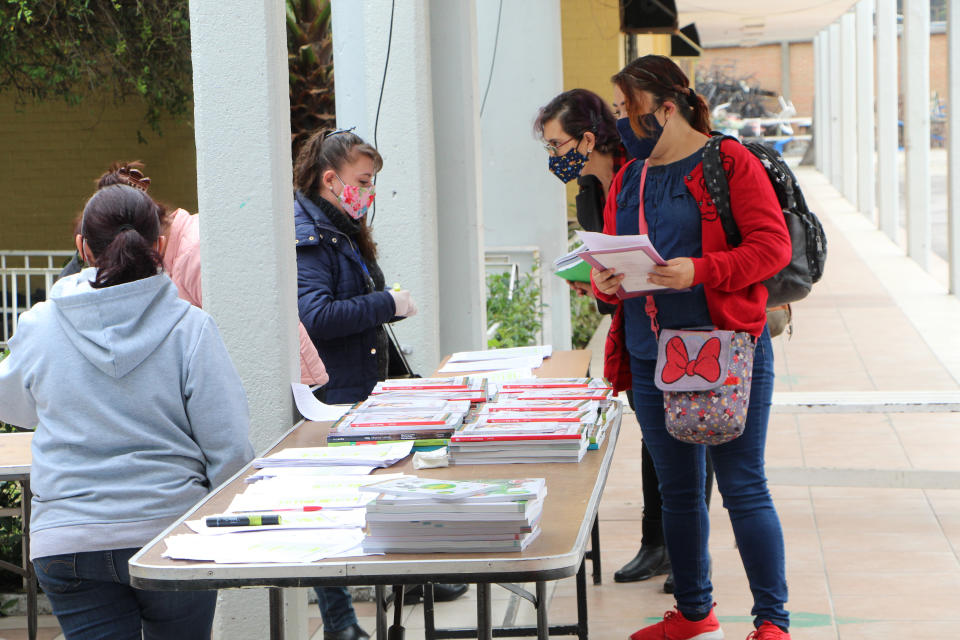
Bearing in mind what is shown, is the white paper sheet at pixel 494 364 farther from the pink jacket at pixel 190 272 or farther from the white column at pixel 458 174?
the white column at pixel 458 174

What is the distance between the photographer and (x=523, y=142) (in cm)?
924

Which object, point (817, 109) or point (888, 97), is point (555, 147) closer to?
point (888, 97)

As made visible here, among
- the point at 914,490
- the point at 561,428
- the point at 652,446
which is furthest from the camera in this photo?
the point at 914,490

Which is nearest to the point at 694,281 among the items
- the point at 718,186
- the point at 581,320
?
the point at 718,186

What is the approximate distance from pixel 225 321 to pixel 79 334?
821mm

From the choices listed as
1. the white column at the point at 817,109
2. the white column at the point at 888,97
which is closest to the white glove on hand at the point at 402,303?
the white column at the point at 888,97

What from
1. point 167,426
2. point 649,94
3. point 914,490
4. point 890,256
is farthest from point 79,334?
point 890,256

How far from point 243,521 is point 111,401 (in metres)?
0.46

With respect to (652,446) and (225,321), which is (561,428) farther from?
(225,321)

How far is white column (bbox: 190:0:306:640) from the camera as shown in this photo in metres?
3.45

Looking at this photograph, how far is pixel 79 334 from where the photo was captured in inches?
108

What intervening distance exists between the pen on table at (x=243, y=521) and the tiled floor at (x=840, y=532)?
2158mm

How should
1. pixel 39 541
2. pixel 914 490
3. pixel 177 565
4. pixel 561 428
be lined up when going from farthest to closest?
1. pixel 914 490
2. pixel 561 428
3. pixel 39 541
4. pixel 177 565

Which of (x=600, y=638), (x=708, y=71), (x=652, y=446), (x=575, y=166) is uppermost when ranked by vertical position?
(x=708, y=71)
